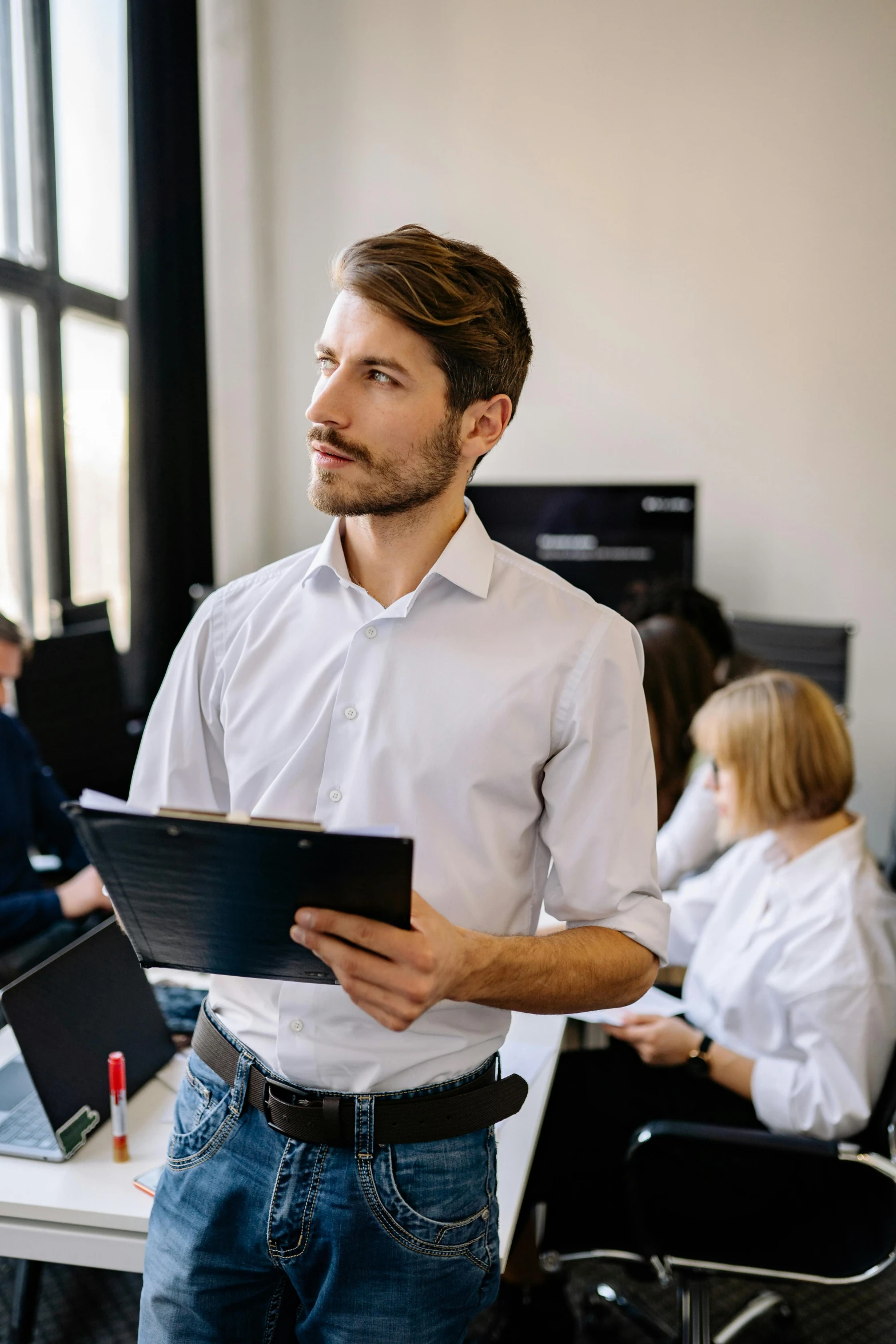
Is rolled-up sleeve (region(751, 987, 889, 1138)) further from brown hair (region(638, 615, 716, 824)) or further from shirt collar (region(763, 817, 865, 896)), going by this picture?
brown hair (region(638, 615, 716, 824))

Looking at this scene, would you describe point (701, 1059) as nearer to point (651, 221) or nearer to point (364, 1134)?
point (364, 1134)

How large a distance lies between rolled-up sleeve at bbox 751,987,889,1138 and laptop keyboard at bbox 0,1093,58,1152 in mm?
1118

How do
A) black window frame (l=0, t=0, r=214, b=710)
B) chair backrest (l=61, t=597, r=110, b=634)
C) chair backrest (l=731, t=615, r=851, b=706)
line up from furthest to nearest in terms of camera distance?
black window frame (l=0, t=0, r=214, b=710)
chair backrest (l=731, t=615, r=851, b=706)
chair backrest (l=61, t=597, r=110, b=634)

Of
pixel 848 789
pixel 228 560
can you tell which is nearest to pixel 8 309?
pixel 228 560

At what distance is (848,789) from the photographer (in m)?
2.01

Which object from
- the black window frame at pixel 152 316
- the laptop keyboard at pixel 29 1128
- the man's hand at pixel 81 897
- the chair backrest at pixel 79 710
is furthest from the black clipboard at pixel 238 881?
the black window frame at pixel 152 316

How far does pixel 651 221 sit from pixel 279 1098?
15.6 feet

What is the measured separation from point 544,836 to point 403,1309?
466mm

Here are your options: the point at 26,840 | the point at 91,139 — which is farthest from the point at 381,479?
the point at 91,139

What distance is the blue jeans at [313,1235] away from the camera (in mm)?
996

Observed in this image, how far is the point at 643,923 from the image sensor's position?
1054 millimetres

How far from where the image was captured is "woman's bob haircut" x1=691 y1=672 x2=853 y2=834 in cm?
198

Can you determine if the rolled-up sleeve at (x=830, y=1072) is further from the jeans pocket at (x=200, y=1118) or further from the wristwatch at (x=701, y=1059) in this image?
the jeans pocket at (x=200, y=1118)

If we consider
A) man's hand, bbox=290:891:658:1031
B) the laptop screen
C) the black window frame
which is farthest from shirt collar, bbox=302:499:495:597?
the black window frame
